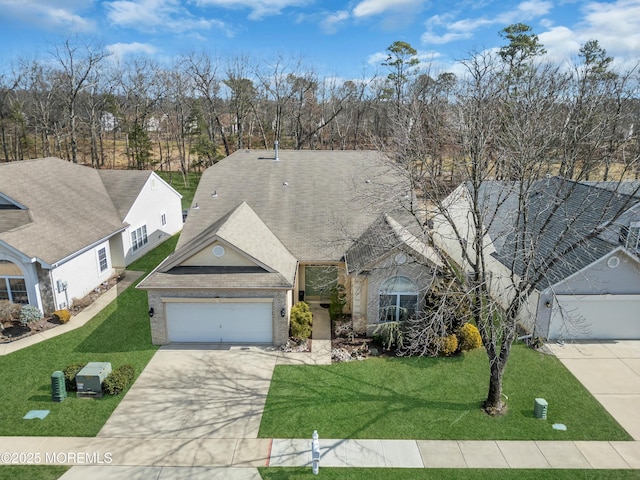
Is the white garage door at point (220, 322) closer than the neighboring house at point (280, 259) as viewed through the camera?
No

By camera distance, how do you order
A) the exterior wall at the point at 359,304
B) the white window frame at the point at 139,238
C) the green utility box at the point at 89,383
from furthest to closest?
the white window frame at the point at 139,238
the exterior wall at the point at 359,304
the green utility box at the point at 89,383

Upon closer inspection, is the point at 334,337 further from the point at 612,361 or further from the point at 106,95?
the point at 106,95

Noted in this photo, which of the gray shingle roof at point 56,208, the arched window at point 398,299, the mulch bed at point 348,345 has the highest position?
the gray shingle roof at point 56,208

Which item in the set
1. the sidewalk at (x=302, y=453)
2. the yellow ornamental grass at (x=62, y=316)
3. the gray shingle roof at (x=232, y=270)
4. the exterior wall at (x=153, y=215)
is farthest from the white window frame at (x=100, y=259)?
the sidewalk at (x=302, y=453)

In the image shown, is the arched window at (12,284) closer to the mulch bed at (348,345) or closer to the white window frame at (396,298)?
the mulch bed at (348,345)

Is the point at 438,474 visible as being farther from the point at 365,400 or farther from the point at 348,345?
the point at 348,345

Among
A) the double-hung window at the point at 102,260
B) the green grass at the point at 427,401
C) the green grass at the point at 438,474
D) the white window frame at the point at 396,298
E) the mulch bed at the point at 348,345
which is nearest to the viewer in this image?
the green grass at the point at 438,474

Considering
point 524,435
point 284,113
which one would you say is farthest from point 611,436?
point 284,113
